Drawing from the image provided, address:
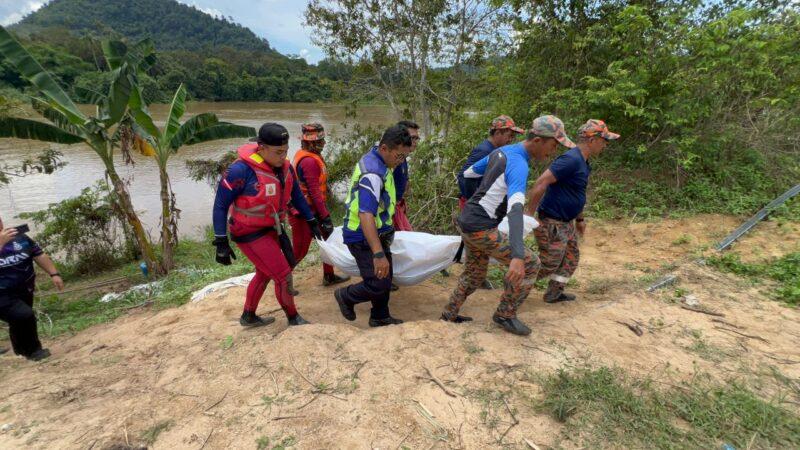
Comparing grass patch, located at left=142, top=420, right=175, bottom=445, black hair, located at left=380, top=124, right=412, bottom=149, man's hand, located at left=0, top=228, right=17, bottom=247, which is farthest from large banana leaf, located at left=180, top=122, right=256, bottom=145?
grass patch, located at left=142, top=420, right=175, bottom=445

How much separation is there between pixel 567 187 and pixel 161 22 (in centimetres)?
11288

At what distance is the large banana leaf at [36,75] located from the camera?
210 inches

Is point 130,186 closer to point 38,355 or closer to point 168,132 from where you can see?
point 168,132

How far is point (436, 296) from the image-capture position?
14.0ft

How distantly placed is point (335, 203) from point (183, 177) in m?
7.74

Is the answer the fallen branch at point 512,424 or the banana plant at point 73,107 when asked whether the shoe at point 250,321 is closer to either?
the fallen branch at point 512,424

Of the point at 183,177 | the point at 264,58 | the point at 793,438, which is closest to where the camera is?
the point at 793,438

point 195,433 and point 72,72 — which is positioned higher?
point 72,72

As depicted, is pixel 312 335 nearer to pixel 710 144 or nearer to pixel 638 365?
pixel 638 365

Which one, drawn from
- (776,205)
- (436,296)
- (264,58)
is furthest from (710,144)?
(264,58)

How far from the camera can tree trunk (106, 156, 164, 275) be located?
20.1 feet

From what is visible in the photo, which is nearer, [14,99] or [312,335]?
[312,335]

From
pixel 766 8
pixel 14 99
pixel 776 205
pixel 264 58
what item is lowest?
pixel 776 205

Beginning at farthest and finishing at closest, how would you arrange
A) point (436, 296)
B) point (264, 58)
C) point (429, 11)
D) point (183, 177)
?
point (264, 58)
point (183, 177)
point (429, 11)
point (436, 296)
